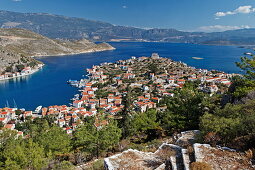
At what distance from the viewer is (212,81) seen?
5044 cm

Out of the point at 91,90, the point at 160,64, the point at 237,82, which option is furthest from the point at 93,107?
the point at 160,64

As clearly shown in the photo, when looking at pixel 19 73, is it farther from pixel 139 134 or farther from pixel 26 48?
pixel 139 134

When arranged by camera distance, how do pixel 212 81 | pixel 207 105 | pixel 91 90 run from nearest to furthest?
1. pixel 207 105
2. pixel 91 90
3. pixel 212 81

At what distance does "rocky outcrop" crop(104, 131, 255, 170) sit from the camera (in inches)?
205

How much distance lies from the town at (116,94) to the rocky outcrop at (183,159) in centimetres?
1148

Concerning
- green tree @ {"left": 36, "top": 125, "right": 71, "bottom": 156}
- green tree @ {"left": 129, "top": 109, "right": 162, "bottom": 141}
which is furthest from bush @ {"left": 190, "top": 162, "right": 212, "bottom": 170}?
green tree @ {"left": 129, "top": 109, "right": 162, "bottom": 141}

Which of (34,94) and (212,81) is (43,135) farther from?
(212,81)

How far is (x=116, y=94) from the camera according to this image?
146ft

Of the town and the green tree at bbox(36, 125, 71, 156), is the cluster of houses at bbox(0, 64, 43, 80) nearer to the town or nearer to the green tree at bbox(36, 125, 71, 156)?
the town

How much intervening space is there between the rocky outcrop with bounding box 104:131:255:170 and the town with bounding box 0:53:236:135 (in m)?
11.5

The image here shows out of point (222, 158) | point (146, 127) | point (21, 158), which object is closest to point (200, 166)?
point (222, 158)

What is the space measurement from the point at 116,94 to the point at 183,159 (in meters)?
39.2

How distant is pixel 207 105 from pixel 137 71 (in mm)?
55693

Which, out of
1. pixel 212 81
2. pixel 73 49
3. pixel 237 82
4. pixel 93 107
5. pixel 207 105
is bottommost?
pixel 93 107
